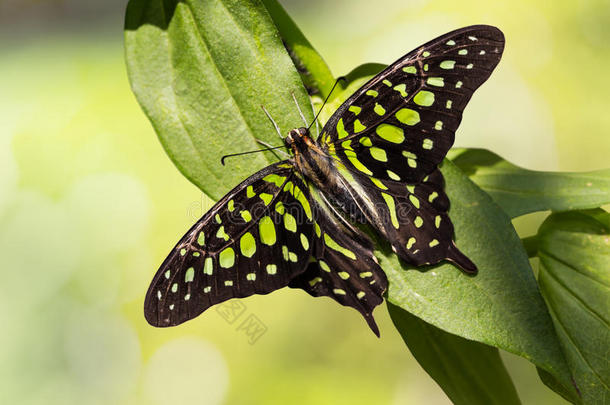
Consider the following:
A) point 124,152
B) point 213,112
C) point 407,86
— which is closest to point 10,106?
point 124,152

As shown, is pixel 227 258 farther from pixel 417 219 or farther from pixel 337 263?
pixel 417 219

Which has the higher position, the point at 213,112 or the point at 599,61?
the point at 213,112

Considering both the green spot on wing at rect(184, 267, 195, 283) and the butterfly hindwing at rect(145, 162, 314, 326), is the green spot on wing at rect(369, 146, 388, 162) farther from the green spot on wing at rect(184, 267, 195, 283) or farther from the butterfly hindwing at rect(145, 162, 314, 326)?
the green spot on wing at rect(184, 267, 195, 283)

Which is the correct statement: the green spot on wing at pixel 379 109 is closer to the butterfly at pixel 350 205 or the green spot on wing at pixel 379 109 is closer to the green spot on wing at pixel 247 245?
the butterfly at pixel 350 205

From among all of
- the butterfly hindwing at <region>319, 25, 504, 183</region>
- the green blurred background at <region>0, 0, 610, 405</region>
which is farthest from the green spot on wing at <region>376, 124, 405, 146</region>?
the green blurred background at <region>0, 0, 610, 405</region>

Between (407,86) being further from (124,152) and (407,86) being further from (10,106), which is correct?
(10,106)
